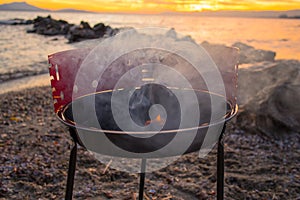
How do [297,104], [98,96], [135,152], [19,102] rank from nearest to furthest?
[135,152] < [98,96] < [297,104] < [19,102]

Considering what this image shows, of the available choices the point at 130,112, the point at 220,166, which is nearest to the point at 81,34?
the point at 130,112

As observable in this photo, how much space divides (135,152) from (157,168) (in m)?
1.82

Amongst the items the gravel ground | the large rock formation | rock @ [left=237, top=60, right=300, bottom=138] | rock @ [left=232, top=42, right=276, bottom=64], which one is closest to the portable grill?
the gravel ground

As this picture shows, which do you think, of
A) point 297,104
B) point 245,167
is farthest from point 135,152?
point 297,104

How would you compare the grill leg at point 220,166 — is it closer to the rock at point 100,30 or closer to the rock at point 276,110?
the rock at point 276,110

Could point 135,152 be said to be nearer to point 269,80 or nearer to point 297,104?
point 297,104

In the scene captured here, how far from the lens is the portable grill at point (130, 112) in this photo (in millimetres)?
1549

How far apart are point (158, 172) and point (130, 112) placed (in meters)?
1.12

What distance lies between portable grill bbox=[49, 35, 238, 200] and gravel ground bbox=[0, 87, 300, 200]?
2.14ft

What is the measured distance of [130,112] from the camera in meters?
2.39

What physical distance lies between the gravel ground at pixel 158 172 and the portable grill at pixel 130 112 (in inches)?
25.7

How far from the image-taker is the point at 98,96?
2332 mm

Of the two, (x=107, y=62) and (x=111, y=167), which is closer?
A: (x=107, y=62)

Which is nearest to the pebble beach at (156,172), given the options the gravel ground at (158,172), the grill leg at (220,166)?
the gravel ground at (158,172)
